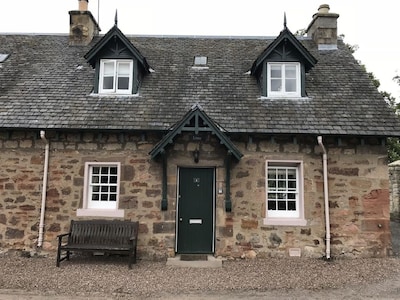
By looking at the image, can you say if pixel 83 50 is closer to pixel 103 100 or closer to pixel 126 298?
pixel 103 100

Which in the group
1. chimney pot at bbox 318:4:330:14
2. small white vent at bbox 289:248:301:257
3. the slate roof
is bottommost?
small white vent at bbox 289:248:301:257

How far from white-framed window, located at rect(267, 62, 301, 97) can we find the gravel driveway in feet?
16.5

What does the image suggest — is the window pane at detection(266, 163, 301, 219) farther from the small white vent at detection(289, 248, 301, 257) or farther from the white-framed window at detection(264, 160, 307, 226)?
the small white vent at detection(289, 248, 301, 257)

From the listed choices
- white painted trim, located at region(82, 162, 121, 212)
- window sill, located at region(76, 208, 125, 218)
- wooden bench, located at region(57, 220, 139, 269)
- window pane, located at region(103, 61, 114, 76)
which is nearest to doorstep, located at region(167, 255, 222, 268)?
wooden bench, located at region(57, 220, 139, 269)

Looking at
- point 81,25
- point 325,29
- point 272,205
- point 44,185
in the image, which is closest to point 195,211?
point 272,205

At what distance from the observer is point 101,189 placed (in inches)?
399

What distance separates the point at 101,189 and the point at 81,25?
770 centimetres

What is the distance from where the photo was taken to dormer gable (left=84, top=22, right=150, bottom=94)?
437 inches

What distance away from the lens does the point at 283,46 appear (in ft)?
36.5

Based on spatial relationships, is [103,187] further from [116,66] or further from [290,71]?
[290,71]

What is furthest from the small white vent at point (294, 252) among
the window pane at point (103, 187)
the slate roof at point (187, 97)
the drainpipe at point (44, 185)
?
the drainpipe at point (44, 185)

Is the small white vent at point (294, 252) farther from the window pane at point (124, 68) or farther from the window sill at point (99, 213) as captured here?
the window pane at point (124, 68)

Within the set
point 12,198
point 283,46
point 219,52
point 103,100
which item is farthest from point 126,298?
point 219,52

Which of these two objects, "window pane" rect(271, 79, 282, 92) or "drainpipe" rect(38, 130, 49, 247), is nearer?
"drainpipe" rect(38, 130, 49, 247)
